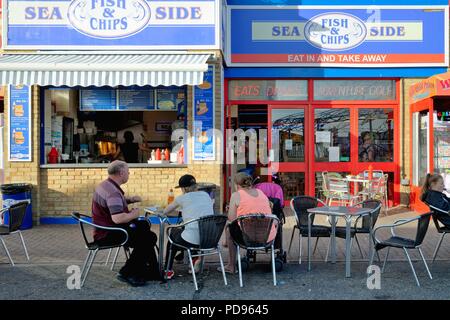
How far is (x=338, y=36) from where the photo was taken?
438 inches

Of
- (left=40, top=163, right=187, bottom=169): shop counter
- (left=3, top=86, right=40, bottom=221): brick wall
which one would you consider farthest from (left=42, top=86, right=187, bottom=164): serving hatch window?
(left=3, top=86, right=40, bottom=221): brick wall

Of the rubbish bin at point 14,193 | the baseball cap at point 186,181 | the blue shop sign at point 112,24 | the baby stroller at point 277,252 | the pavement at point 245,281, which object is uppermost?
the blue shop sign at point 112,24

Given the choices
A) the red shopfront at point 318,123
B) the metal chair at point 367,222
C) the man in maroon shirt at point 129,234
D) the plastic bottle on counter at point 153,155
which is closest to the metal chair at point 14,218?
the man in maroon shirt at point 129,234

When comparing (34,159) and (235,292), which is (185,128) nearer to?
(34,159)

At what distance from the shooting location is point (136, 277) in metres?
5.81

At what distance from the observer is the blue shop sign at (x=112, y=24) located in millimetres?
9672

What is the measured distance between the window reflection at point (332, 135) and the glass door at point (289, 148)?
0.30m

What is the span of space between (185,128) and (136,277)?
4.65m

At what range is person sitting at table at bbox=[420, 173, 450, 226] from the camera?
667cm

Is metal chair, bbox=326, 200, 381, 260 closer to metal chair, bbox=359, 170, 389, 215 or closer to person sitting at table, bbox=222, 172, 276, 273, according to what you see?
A: person sitting at table, bbox=222, 172, 276, 273

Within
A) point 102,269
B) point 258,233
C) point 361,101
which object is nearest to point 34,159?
point 102,269

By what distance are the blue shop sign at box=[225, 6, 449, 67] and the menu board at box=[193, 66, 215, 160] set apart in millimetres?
1417

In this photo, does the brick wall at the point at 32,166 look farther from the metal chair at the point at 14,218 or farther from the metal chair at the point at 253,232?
the metal chair at the point at 253,232

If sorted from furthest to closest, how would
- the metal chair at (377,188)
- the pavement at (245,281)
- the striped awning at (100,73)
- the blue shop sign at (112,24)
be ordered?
the metal chair at (377,188)
the blue shop sign at (112,24)
the striped awning at (100,73)
the pavement at (245,281)
